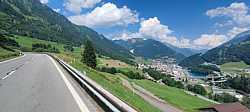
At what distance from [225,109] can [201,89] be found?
271 feet

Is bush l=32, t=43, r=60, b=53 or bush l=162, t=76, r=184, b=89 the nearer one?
bush l=162, t=76, r=184, b=89

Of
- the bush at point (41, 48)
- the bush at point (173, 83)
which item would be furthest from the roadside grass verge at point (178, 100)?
the bush at point (41, 48)

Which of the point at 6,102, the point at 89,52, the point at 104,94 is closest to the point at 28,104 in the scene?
the point at 6,102

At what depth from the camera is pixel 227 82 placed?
196875 mm

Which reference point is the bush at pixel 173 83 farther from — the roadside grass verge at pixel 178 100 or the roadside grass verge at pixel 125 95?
the roadside grass verge at pixel 125 95

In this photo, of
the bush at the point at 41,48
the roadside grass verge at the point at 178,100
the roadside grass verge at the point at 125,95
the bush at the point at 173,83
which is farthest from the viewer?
the bush at the point at 41,48

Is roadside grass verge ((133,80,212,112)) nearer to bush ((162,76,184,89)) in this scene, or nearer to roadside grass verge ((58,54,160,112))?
roadside grass verge ((58,54,160,112))

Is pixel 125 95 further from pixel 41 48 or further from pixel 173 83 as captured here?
pixel 41 48

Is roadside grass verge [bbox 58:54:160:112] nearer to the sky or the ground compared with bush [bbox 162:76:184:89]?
nearer to the sky

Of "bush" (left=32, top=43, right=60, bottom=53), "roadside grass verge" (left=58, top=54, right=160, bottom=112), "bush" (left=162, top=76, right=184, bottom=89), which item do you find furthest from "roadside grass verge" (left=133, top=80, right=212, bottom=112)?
"bush" (left=32, top=43, right=60, bottom=53)

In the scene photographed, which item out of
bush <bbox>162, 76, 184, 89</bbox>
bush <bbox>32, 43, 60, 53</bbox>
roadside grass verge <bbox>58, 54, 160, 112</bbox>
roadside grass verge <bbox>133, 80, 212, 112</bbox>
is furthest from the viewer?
bush <bbox>32, 43, 60, 53</bbox>

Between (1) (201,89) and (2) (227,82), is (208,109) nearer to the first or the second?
(1) (201,89)

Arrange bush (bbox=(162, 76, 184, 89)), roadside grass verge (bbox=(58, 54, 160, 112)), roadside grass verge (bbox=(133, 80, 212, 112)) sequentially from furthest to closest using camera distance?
bush (bbox=(162, 76, 184, 89)) < roadside grass verge (bbox=(133, 80, 212, 112)) < roadside grass verge (bbox=(58, 54, 160, 112))

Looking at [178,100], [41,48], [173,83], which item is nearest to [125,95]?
[178,100]
